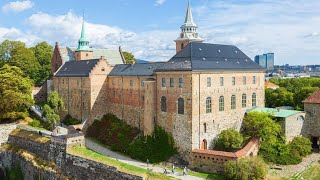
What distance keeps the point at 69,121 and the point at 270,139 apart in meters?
29.6

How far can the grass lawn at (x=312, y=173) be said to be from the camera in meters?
35.0

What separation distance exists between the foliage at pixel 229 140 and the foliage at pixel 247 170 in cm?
671

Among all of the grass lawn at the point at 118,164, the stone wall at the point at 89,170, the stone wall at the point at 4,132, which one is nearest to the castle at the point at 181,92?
the grass lawn at the point at 118,164

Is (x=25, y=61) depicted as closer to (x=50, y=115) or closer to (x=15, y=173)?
(x=50, y=115)

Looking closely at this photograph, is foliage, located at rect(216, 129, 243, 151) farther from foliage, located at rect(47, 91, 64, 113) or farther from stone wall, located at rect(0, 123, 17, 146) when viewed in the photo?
stone wall, located at rect(0, 123, 17, 146)

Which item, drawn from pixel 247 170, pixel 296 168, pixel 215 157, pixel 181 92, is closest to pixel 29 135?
pixel 181 92

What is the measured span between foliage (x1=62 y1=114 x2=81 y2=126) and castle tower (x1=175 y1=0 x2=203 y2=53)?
22.9 metres

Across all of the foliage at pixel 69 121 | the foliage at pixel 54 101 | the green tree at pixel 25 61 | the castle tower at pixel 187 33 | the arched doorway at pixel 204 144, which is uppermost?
the castle tower at pixel 187 33

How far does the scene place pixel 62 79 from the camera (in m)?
59.9

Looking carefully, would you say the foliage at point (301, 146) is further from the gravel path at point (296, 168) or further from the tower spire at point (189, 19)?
the tower spire at point (189, 19)

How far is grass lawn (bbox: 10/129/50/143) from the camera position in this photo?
43.6 m

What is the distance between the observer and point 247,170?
32469 mm

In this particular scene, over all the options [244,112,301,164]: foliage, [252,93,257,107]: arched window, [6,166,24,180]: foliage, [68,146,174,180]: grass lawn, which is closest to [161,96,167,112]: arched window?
[68,146,174,180]: grass lawn

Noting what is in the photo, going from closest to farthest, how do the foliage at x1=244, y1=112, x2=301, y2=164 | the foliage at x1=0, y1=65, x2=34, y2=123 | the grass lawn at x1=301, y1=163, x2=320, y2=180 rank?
the grass lawn at x1=301, y1=163, x2=320, y2=180 → the foliage at x1=244, y1=112, x2=301, y2=164 → the foliage at x1=0, y1=65, x2=34, y2=123
